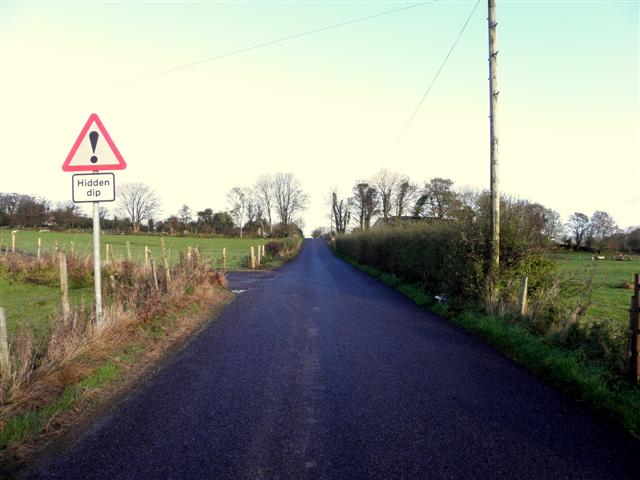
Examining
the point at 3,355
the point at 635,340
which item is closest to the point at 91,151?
the point at 3,355

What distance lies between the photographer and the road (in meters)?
3.34

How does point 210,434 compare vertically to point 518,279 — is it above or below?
below

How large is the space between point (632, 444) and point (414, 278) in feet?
45.2

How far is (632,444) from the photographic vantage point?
3834 mm

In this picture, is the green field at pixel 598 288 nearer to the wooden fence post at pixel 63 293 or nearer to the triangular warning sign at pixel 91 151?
the triangular warning sign at pixel 91 151

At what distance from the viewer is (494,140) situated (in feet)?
34.5

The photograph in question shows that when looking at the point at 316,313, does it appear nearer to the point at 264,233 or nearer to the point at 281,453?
the point at 281,453

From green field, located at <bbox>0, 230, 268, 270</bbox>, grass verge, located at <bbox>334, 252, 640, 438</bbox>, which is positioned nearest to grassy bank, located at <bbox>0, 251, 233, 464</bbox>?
grass verge, located at <bbox>334, 252, 640, 438</bbox>

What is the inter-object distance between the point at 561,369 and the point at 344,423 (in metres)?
3.31

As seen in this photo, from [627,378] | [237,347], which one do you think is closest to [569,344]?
[627,378]

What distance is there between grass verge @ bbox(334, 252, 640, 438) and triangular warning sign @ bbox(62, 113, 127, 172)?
6.86m

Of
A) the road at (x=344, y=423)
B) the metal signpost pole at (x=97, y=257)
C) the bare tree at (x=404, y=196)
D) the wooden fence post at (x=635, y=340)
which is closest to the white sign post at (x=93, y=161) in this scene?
the metal signpost pole at (x=97, y=257)

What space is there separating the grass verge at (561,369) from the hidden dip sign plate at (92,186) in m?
6.59

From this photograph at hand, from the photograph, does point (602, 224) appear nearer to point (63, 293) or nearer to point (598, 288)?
point (598, 288)
